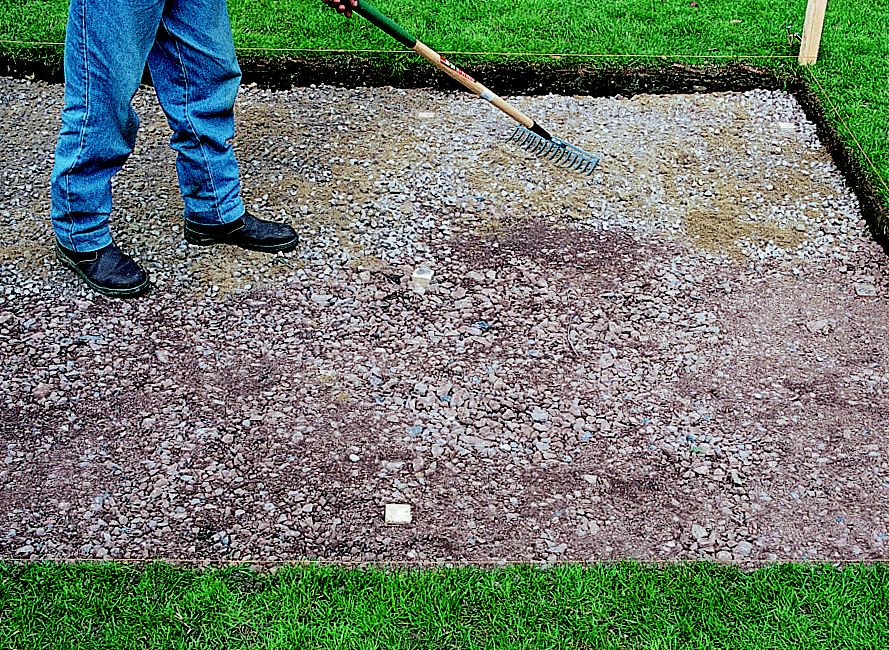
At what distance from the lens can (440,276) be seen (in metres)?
3.52

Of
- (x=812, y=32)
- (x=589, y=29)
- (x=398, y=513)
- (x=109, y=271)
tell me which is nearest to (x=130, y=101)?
(x=109, y=271)

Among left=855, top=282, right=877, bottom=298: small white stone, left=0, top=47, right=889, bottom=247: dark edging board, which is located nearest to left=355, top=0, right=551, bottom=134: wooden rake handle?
left=0, top=47, right=889, bottom=247: dark edging board

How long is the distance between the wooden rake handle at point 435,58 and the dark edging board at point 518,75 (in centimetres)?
87

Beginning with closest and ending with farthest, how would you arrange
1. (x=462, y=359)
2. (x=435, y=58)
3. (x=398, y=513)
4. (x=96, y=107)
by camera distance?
(x=398, y=513) → (x=96, y=107) → (x=462, y=359) → (x=435, y=58)

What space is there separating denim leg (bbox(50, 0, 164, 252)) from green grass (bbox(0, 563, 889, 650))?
4.45 ft

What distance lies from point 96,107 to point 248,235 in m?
0.77

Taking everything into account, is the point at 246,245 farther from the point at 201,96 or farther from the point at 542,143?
the point at 542,143

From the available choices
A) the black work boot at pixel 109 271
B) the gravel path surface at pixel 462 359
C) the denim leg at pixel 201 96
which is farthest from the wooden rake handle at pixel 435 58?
the black work boot at pixel 109 271

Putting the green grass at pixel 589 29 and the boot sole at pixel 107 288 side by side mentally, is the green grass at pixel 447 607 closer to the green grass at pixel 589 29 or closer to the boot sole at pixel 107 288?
the boot sole at pixel 107 288

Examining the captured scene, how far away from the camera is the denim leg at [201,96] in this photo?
3141 mm

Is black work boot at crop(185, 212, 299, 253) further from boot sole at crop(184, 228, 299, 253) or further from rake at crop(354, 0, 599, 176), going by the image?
rake at crop(354, 0, 599, 176)

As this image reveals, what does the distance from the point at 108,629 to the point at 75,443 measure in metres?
0.74

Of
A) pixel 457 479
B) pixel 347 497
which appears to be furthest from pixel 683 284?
pixel 347 497

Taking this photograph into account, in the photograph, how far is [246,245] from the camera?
3.62 metres
